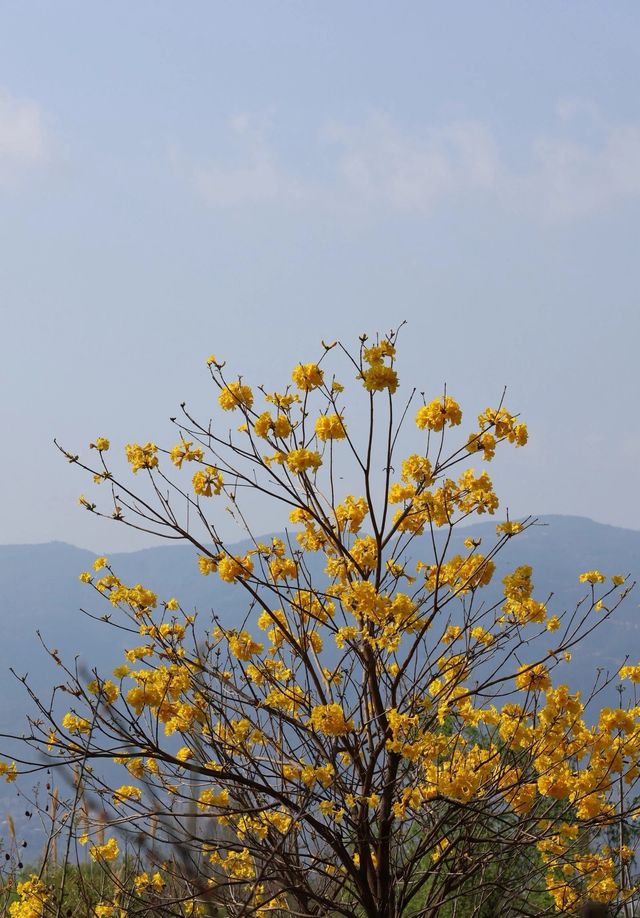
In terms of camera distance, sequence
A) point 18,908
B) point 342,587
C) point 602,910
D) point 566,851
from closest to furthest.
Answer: point 602,910, point 342,587, point 566,851, point 18,908

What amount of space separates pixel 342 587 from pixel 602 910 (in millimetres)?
1741

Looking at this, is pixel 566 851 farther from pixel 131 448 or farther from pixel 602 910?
pixel 131 448

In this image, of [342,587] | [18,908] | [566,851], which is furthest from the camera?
[18,908]

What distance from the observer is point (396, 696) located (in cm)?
403

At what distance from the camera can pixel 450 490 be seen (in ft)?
14.3

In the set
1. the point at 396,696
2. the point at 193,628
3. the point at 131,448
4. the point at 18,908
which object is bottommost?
the point at 18,908

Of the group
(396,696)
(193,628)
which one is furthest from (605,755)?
(193,628)

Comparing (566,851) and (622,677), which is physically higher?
(622,677)

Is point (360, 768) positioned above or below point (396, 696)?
below

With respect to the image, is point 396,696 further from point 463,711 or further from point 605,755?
point 605,755

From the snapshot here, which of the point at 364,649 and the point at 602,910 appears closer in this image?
the point at 602,910

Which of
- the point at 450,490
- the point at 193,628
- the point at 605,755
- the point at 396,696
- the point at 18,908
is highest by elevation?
the point at 450,490

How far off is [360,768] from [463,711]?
552 mm

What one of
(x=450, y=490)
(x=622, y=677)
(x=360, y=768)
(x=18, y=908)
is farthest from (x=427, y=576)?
(x=18, y=908)
